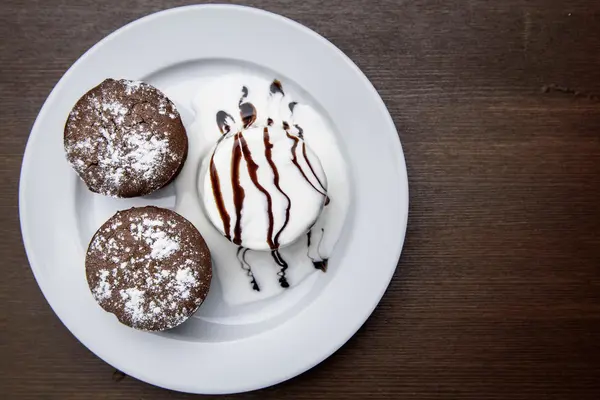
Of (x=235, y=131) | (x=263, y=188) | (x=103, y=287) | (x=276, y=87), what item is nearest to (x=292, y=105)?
(x=276, y=87)

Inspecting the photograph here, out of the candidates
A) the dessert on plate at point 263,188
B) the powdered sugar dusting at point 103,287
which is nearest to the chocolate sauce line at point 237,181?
the dessert on plate at point 263,188

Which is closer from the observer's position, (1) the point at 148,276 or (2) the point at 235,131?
(1) the point at 148,276

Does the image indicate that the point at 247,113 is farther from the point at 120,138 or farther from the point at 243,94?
the point at 120,138

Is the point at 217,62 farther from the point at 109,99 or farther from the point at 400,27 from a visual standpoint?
the point at 400,27

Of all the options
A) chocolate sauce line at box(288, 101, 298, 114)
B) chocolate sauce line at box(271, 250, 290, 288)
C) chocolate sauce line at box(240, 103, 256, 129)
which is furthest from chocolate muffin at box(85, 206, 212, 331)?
chocolate sauce line at box(288, 101, 298, 114)

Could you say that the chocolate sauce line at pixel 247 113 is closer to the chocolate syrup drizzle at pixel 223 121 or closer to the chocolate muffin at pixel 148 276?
the chocolate syrup drizzle at pixel 223 121

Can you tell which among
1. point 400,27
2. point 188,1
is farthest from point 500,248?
point 188,1
